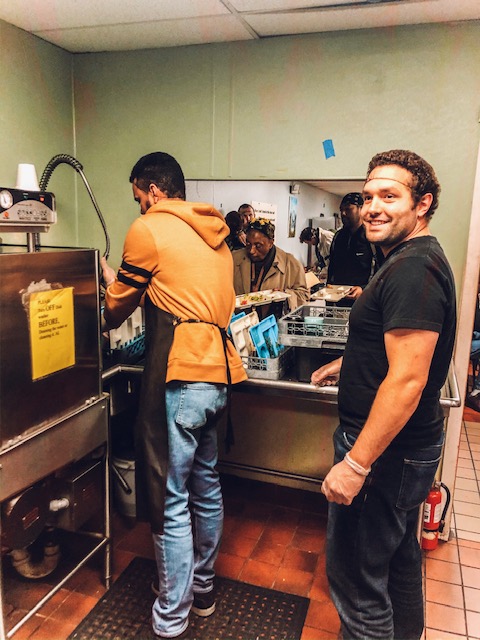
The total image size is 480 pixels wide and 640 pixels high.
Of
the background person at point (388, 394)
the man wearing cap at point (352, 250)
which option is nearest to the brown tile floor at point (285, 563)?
the background person at point (388, 394)

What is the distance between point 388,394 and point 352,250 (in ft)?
4.59

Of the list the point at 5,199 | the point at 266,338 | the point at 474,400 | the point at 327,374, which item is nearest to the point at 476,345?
the point at 474,400

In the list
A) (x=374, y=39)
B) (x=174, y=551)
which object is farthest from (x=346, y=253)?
(x=174, y=551)

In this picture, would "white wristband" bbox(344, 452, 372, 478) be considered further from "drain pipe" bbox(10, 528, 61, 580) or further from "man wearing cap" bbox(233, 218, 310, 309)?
"drain pipe" bbox(10, 528, 61, 580)

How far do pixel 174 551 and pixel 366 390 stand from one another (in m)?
0.98

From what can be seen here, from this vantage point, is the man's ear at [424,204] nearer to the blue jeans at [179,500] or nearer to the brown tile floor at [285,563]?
the blue jeans at [179,500]

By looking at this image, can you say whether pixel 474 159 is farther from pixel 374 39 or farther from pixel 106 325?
pixel 106 325

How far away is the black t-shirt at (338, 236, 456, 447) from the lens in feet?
4.60

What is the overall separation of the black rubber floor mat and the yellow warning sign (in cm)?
104

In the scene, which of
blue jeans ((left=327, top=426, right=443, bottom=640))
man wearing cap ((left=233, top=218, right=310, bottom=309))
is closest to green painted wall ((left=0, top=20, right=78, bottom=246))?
man wearing cap ((left=233, top=218, right=310, bottom=309))

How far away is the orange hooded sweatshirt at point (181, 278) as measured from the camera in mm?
1867

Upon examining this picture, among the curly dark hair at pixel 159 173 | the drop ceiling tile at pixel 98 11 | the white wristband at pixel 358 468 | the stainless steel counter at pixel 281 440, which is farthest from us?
the stainless steel counter at pixel 281 440

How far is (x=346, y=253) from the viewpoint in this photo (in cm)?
273

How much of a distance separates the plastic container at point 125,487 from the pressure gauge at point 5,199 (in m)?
1.46
